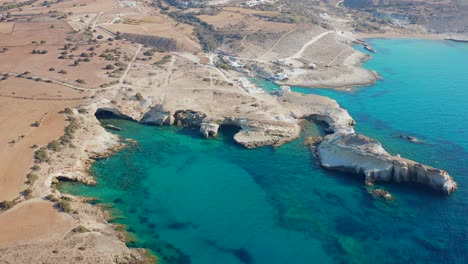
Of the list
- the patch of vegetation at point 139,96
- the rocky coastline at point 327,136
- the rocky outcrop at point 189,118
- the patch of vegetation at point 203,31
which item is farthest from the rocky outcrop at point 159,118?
the patch of vegetation at point 203,31

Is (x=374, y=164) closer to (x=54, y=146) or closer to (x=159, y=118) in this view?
(x=159, y=118)

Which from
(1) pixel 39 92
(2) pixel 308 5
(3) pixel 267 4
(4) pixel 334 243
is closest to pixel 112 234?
(4) pixel 334 243

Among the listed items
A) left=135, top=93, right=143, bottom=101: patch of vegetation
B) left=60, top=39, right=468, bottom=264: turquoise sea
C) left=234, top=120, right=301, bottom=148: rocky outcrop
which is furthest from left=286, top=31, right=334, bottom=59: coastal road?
left=135, top=93, right=143, bottom=101: patch of vegetation

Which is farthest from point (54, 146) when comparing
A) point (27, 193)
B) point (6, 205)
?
point (6, 205)

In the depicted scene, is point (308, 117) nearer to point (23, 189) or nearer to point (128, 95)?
point (128, 95)

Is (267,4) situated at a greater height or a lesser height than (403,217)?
greater

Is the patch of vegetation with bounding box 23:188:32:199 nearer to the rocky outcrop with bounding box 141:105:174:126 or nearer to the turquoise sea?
the turquoise sea
